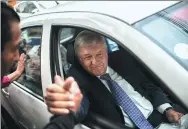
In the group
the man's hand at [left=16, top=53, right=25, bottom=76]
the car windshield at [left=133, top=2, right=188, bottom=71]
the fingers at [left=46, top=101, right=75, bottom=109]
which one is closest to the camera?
the fingers at [left=46, top=101, right=75, bottom=109]

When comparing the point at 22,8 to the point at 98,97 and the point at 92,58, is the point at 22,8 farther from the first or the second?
the point at 98,97

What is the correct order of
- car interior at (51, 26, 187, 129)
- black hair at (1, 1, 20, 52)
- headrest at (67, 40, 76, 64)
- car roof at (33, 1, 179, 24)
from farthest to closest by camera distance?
headrest at (67, 40, 76, 64) → car interior at (51, 26, 187, 129) → car roof at (33, 1, 179, 24) → black hair at (1, 1, 20, 52)

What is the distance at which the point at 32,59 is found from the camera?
10.5ft

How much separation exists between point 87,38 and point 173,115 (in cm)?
80

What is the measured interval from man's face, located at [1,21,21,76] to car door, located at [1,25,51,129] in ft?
3.39

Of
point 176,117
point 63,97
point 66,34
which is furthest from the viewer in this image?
point 66,34

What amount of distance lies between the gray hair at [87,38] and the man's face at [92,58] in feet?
0.08

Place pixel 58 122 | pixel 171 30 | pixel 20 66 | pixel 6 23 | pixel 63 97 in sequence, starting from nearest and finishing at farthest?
pixel 63 97, pixel 6 23, pixel 58 122, pixel 171 30, pixel 20 66

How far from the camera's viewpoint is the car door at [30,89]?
2.95m

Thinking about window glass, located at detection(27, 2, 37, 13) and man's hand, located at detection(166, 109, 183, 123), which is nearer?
man's hand, located at detection(166, 109, 183, 123)

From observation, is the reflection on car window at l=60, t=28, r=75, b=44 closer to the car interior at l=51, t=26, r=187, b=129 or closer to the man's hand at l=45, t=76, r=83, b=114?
the car interior at l=51, t=26, r=187, b=129

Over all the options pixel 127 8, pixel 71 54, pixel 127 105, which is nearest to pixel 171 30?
pixel 127 8

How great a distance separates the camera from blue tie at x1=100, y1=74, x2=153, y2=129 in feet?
8.16

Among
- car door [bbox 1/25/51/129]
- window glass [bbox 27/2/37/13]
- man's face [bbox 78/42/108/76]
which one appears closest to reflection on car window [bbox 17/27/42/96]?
car door [bbox 1/25/51/129]
